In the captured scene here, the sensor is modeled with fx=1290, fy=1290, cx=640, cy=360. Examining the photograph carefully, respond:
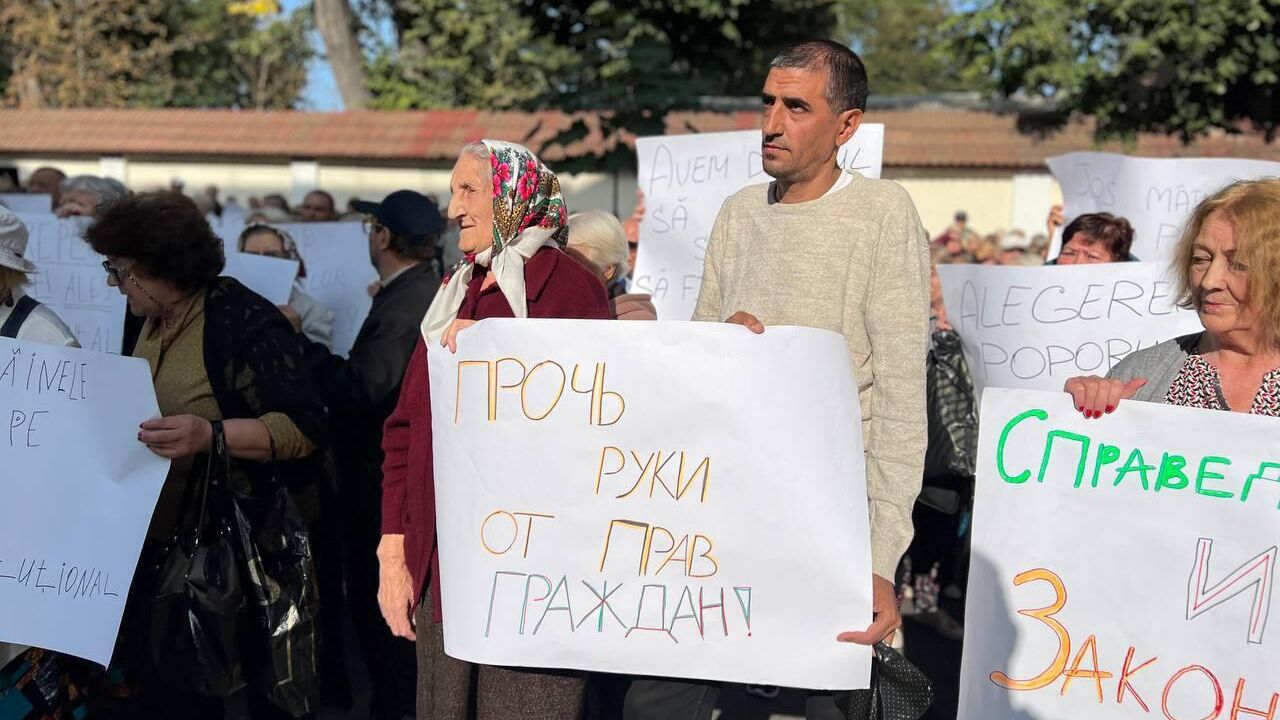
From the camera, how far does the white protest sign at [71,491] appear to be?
2.98 metres

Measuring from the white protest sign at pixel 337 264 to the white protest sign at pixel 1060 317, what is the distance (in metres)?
3.05

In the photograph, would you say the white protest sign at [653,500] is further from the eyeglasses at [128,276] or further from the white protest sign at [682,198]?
the white protest sign at [682,198]

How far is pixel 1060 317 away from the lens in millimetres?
4254

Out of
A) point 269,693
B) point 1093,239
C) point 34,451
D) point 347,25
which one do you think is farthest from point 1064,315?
point 347,25

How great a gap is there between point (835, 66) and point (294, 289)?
3392mm

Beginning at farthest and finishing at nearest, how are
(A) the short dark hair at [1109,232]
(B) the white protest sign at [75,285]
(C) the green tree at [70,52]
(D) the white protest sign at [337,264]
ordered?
1. (C) the green tree at [70,52]
2. (D) the white protest sign at [337,264]
3. (A) the short dark hair at [1109,232]
4. (B) the white protest sign at [75,285]

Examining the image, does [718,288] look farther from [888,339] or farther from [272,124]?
[272,124]

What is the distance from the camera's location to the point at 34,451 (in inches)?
120

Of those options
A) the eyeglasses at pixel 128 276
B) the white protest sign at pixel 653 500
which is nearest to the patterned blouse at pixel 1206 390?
the white protest sign at pixel 653 500

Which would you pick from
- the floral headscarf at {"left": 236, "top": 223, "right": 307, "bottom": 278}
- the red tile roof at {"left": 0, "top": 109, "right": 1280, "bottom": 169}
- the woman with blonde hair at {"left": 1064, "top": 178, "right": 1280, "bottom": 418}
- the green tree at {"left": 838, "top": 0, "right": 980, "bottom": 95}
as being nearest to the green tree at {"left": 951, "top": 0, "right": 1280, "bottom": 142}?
the red tile roof at {"left": 0, "top": 109, "right": 1280, "bottom": 169}

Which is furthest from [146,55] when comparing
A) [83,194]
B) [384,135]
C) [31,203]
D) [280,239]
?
[280,239]

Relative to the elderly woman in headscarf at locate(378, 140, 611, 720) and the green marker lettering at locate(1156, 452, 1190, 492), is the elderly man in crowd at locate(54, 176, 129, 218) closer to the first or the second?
the elderly woman in headscarf at locate(378, 140, 611, 720)

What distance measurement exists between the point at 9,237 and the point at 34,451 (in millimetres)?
642

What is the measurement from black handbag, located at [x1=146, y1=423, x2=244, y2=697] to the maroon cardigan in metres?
0.58
